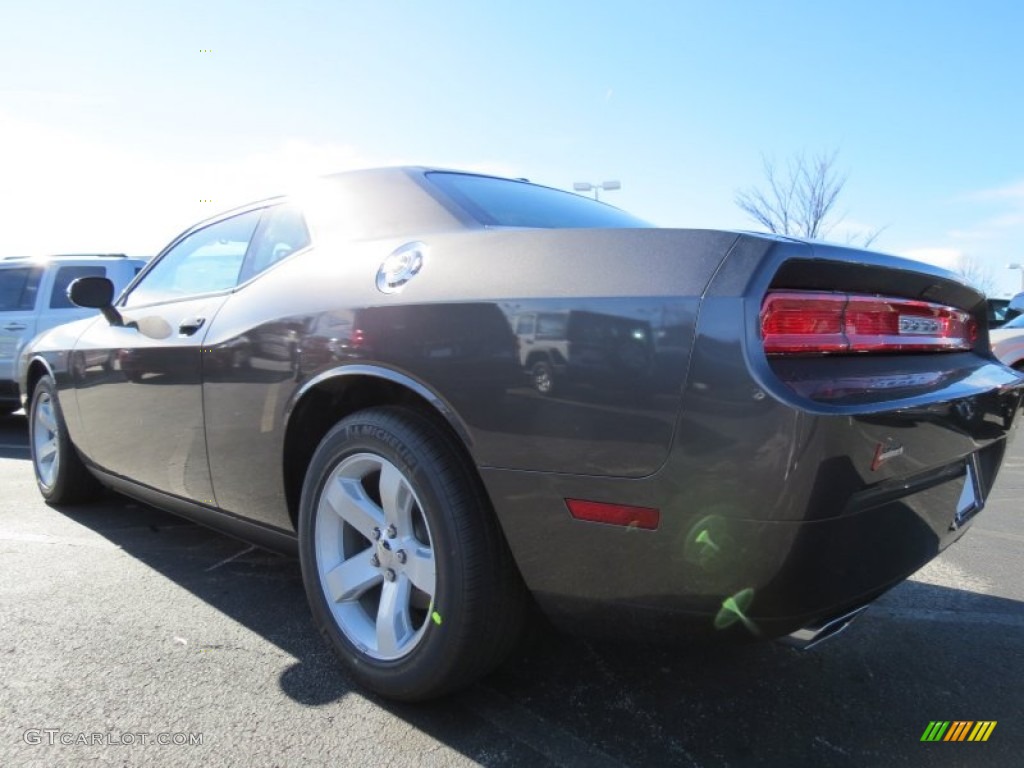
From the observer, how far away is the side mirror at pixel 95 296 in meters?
3.54

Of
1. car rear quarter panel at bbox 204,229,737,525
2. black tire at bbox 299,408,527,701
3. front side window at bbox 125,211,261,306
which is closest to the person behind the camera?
car rear quarter panel at bbox 204,229,737,525

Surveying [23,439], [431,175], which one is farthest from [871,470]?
[23,439]

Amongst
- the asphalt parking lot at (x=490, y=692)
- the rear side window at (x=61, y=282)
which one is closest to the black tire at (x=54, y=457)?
the asphalt parking lot at (x=490, y=692)

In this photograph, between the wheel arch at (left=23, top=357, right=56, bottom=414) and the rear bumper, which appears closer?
the rear bumper

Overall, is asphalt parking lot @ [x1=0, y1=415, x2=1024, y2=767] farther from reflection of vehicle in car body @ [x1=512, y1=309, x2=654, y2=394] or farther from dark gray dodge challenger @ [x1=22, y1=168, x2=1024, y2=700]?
reflection of vehicle in car body @ [x1=512, y1=309, x2=654, y2=394]

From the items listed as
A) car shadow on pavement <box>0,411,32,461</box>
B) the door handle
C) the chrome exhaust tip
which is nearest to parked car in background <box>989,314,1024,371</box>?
the chrome exhaust tip

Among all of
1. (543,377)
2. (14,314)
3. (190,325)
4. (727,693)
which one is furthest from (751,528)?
(14,314)

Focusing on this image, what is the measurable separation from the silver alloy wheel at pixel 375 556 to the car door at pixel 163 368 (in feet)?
2.47

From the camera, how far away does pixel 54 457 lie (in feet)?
14.1

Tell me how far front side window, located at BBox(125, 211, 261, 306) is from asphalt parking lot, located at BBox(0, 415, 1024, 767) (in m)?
1.26

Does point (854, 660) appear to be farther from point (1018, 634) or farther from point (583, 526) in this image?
point (583, 526)

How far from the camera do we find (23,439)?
7422 mm

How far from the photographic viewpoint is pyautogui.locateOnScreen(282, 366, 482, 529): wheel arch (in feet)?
6.33

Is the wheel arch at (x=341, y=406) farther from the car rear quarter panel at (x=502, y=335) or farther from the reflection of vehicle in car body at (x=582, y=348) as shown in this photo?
the reflection of vehicle in car body at (x=582, y=348)
